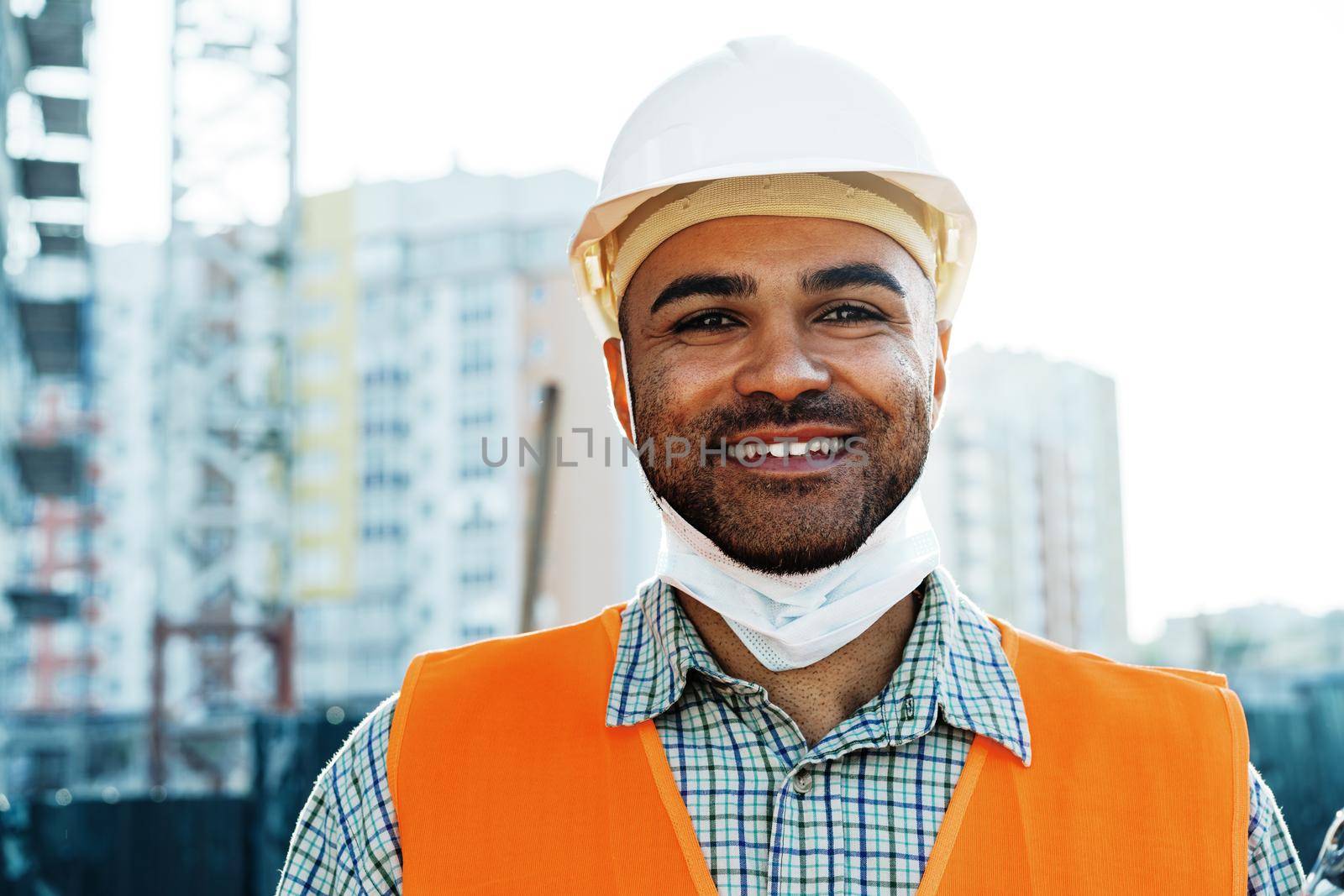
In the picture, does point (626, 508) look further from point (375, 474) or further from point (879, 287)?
point (879, 287)

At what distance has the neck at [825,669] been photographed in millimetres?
1948

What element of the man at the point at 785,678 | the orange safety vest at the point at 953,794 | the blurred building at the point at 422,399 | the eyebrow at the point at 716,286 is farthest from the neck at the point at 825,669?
the blurred building at the point at 422,399

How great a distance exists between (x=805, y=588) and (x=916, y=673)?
22 cm

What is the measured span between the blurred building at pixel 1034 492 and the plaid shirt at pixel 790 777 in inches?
2511

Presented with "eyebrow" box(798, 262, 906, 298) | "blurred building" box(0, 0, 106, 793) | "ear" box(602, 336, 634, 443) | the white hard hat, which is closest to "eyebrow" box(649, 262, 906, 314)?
"eyebrow" box(798, 262, 906, 298)

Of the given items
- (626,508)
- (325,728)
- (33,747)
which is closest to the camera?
(325,728)

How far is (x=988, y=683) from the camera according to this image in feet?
6.30

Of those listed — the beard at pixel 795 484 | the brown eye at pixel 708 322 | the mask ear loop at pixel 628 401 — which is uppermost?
the brown eye at pixel 708 322

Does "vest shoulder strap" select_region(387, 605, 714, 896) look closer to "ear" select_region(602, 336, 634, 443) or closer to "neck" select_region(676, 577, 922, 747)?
"neck" select_region(676, 577, 922, 747)

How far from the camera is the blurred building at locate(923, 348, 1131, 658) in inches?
2717

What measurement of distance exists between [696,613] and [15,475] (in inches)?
553

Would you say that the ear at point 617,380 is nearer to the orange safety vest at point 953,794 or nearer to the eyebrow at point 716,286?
the eyebrow at point 716,286

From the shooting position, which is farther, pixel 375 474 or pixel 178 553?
pixel 375 474

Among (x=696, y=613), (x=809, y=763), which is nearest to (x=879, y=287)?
(x=696, y=613)
